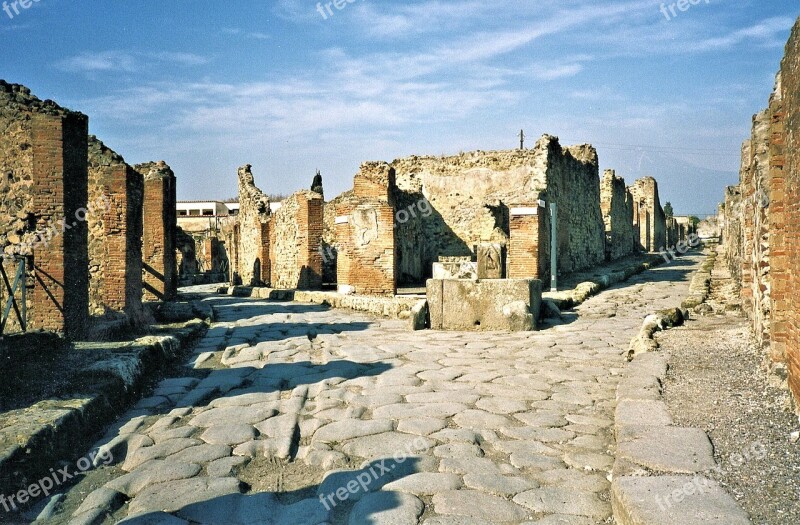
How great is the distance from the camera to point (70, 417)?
151 inches

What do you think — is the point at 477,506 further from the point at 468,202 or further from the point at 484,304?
the point at 468,202

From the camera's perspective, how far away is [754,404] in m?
3.82

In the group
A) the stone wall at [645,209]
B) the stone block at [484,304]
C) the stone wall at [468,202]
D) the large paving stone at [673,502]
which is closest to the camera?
the large paving stone at [673,502]

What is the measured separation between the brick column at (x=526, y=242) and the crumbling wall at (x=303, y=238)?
5.13 metres

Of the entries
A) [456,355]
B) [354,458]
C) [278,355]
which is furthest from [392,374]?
[354,458]

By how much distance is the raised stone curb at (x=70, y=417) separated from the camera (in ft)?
10.6

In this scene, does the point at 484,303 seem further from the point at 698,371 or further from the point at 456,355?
the point at 698,371

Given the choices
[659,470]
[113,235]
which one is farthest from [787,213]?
[113,235]

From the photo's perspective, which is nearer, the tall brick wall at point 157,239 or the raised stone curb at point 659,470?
the raised stone curb at point 659,470

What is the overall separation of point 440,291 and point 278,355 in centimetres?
266

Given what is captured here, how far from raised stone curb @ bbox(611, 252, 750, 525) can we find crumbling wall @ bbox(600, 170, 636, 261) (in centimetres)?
2251

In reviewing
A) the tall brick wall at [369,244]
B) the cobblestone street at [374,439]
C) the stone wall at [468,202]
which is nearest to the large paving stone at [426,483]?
the cobblestone street at [374,439]

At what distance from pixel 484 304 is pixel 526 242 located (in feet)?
16.8

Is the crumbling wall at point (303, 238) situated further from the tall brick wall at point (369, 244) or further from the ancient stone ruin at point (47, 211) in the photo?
the ancient stone ruin at point (47, 211)
